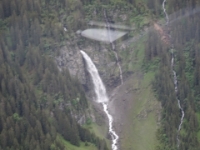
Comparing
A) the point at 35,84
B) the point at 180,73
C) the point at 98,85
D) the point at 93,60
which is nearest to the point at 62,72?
the point at 35,84

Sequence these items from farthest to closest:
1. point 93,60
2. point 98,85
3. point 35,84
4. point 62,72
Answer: point 93,60 → point 98,85 → point 62,72 → point 35,84

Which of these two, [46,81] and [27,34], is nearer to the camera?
[46,81]

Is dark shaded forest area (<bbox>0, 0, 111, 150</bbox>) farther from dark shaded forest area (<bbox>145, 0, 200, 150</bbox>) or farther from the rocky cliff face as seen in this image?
dark shaded forest area (<bbox>145, 0, 200, 150</bbox>)

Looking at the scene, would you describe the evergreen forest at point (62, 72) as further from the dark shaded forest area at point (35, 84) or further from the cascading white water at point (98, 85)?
the cascading white water at point (98, 85)

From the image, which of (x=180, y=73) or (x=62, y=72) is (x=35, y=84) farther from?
(x=180, y=73)

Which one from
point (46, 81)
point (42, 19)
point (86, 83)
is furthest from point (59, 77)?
point (42, 19)

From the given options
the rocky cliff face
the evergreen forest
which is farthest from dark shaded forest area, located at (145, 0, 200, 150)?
the rocky cliff face

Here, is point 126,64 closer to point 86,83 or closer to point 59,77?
point 86,83
